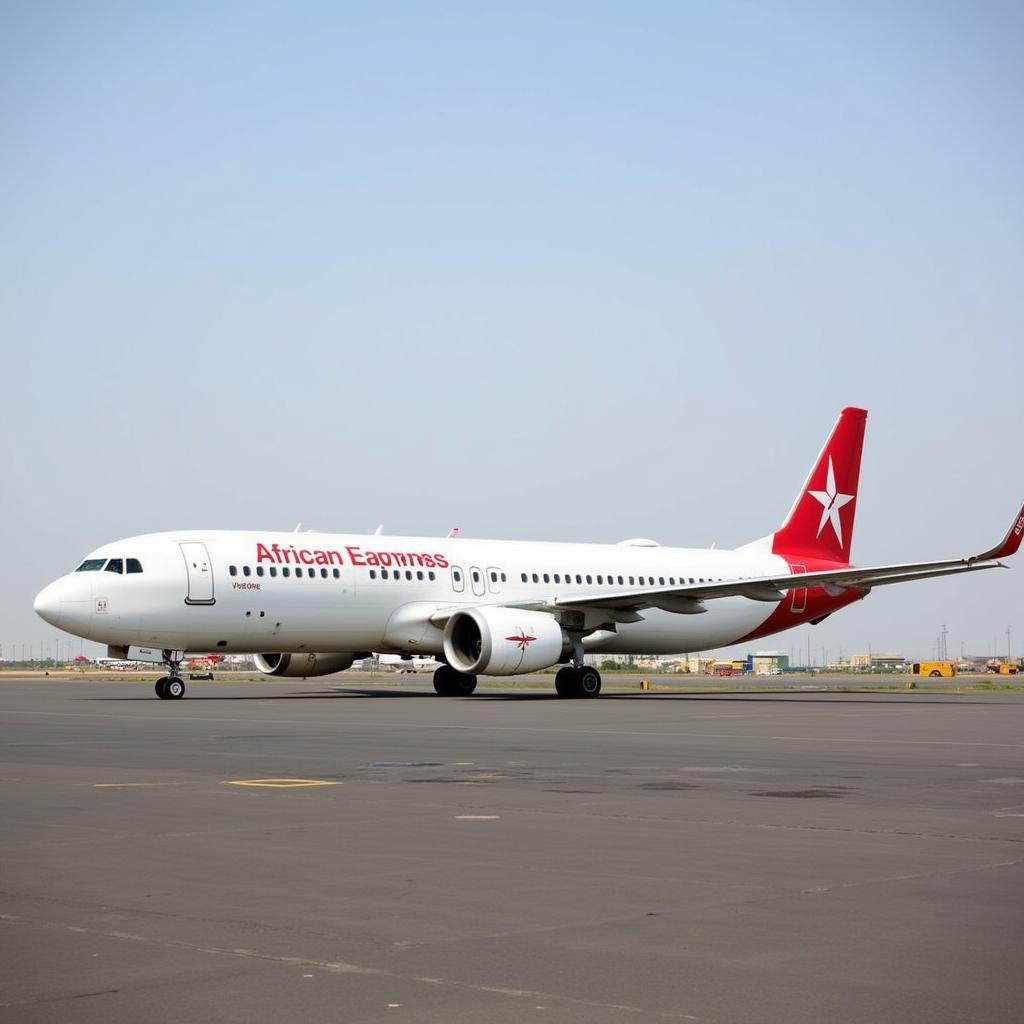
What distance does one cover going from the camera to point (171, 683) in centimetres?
3506

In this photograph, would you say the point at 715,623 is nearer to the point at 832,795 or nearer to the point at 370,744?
the point at 370,744

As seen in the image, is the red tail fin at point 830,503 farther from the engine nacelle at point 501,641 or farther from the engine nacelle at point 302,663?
the engine nacelle at point 302,663

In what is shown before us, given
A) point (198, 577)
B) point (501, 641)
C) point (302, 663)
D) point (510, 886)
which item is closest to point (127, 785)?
point (510, 886)

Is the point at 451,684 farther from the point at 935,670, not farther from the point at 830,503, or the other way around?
the point at 935,670

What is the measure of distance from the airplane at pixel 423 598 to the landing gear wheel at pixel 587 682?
0.05 m

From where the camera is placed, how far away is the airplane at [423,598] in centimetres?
3400

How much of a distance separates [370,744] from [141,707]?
11931 mm

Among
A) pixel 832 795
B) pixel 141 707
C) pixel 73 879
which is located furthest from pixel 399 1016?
pixel 141 707

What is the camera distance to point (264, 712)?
92.9ft

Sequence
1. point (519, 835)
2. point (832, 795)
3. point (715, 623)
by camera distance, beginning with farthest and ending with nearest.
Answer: point (715, 623)
point (832, 795)
point (519, 835)

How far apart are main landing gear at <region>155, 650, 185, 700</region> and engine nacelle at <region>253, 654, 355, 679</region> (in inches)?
200

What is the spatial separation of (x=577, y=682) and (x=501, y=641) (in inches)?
165

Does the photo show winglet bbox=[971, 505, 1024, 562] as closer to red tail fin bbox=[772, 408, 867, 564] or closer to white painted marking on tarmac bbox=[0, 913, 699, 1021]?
red tail fin bbox=[772, 408, 867, 564]

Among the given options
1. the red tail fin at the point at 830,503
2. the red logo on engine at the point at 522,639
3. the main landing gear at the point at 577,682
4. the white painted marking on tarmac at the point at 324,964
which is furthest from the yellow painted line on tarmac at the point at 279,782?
the red tail fin at the point at 830,503
